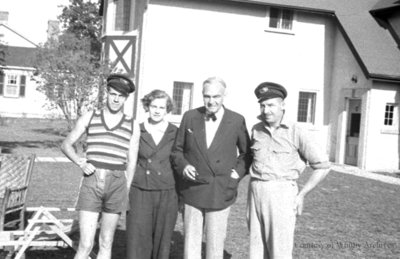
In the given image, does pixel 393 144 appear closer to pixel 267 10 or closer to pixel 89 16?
pixel 267 10

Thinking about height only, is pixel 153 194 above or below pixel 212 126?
below

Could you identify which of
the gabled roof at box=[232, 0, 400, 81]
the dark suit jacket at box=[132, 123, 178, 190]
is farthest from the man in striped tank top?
the gabled roof at box=[232, 0, 400, 81]

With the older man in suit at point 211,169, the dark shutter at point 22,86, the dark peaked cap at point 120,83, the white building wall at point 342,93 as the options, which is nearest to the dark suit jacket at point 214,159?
Answer: the older man in suit at point 211,169

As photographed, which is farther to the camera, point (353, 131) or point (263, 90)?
point (353, 131)

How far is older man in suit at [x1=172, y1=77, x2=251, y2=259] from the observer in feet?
15.3

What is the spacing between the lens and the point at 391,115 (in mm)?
18969

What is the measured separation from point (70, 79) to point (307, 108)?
9265 millimetres

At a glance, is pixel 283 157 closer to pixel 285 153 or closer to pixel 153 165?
pixel 285 153

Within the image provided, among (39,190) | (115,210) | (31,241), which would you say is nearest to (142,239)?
(115,210)

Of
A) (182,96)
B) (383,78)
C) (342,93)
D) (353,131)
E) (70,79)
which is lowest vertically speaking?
(353,131)

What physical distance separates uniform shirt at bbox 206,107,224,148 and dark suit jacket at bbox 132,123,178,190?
411 millimetres

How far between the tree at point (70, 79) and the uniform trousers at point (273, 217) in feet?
40.7

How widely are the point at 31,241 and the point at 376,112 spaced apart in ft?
50.5

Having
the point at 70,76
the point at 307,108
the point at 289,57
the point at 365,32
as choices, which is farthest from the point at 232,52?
the point at 70,76
